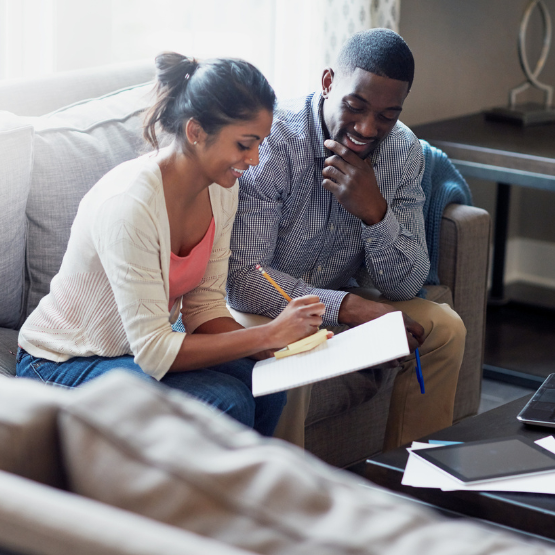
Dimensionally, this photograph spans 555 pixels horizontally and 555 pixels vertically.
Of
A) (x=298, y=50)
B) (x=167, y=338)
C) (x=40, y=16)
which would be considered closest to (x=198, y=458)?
(x=167, y=338)

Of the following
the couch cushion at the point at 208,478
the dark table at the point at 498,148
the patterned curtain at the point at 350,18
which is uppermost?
the patterned curtain at the point at 350,18

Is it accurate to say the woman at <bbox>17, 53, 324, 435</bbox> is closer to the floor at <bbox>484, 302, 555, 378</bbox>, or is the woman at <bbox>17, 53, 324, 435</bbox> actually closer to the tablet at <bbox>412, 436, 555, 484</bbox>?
the tablet at <bbox>412, 436, 555, 484</bbox>

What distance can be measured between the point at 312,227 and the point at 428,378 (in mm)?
427

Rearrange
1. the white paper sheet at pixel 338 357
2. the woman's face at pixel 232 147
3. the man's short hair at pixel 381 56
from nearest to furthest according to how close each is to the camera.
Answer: the white paper sheet at pixel 338 357 → the woman's face at pixel 232 147 → the man's short hair at pixel 381 56

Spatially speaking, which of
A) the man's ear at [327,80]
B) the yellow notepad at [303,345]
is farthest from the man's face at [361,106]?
the yellow notepad at [303,345]

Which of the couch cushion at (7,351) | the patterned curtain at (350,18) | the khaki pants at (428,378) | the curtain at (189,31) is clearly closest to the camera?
the couch cushion at (7,351)

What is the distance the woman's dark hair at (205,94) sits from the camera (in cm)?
138

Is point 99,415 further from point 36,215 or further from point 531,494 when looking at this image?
point 36,215

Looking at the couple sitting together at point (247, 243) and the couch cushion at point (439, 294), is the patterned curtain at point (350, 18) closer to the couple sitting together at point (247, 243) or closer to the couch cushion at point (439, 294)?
the couple sitting together at point (247, 243)

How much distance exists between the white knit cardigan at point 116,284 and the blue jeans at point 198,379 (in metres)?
0.02

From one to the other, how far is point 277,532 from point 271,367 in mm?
997

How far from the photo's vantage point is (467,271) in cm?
207

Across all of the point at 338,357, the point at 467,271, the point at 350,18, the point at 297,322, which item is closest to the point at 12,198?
the point at 297,322

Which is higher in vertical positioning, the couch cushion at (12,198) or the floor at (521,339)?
the couch cushion at (12,198)
